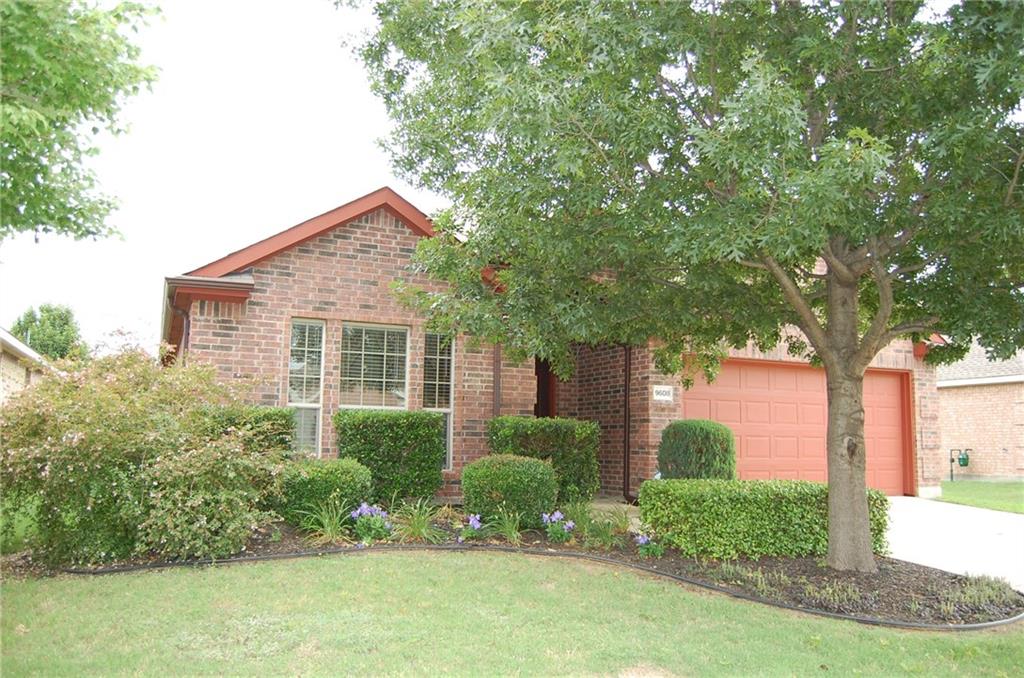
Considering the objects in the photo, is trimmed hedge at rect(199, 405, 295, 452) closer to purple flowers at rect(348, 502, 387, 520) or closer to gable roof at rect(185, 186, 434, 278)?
purple flowers at rect(348, 502, 387, 520)

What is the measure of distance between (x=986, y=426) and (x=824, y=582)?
1908 centimetres

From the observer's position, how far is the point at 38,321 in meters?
34.6

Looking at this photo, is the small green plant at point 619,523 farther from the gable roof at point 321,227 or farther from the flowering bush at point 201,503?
the gable roof at point 321,227

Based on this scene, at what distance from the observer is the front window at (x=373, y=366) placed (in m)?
11.4

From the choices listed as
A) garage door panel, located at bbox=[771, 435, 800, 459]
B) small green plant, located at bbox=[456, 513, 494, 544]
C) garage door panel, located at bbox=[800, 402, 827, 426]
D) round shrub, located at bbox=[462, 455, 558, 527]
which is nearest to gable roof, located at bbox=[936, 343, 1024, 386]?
garage door panel, located at bbox=[800, 402, 827, 426]

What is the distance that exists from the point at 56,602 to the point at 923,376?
48.7 ft

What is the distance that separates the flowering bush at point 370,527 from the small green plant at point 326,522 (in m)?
0.16

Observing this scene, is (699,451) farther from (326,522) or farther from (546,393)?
(326,522)

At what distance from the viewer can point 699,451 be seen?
1167 cm

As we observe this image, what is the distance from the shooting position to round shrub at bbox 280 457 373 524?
876 cm

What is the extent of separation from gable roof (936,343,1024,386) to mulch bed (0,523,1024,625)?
51.7 feet

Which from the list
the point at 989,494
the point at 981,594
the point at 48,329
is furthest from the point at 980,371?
the point at 48,329

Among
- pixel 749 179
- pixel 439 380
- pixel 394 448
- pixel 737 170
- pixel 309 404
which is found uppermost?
pixel 737 170

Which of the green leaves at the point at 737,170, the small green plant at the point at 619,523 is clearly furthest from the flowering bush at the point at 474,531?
the green leaves at the point at 737,170
